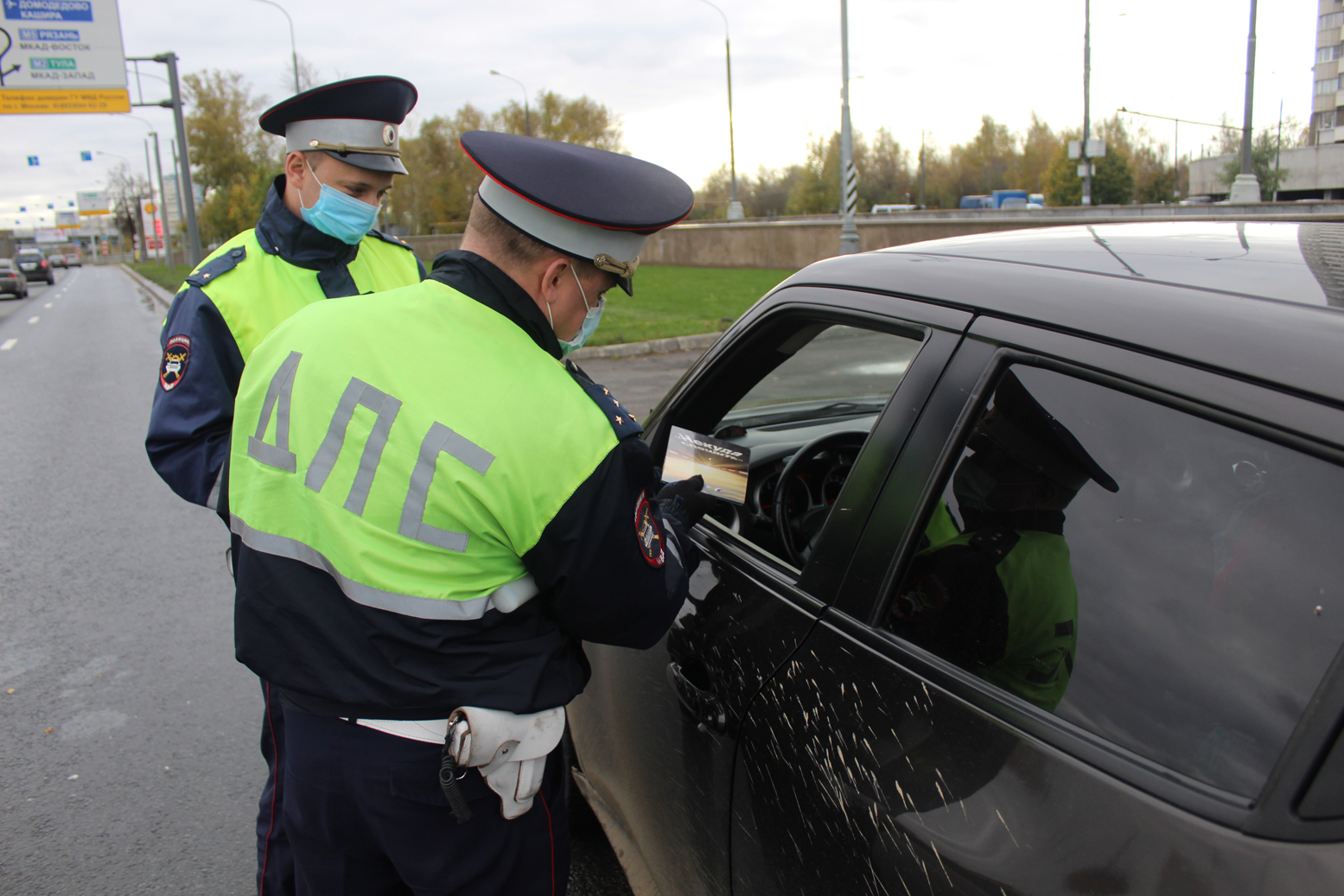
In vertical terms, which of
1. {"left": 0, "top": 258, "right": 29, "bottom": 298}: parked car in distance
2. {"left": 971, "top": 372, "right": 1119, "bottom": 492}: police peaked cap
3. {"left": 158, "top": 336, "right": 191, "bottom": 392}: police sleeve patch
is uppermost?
{"left": 0, "top": 258, "right": 29, "bottom": 298}: parked car in distance

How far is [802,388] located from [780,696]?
7.35m

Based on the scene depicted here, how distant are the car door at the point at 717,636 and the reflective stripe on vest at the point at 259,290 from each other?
1.07 meters

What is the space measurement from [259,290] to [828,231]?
85.7 feet

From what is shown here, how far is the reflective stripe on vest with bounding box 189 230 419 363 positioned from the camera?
2355 mm

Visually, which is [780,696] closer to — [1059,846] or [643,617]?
[643,617]

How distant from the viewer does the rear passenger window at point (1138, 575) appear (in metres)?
0.92

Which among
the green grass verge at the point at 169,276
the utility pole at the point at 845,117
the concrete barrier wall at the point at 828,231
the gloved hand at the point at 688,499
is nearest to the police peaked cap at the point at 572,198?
the gloved hand at the point at 688,499

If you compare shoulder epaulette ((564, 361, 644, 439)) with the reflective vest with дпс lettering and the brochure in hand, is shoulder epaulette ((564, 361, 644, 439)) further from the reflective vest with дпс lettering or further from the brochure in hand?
the brochure in hand

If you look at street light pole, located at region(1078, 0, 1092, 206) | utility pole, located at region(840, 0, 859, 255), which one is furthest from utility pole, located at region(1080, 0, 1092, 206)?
utility pole, located at region(840, 0, 859, 255)

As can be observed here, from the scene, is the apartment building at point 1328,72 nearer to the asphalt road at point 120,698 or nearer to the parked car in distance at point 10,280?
the parked car in distance at point 10,280

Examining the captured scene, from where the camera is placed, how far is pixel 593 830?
2709 millimetres

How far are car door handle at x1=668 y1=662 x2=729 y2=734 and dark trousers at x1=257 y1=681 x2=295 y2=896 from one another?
0.87 metres

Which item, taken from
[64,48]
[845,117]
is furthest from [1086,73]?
[64,48]

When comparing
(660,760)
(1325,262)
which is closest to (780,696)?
(660,760)
